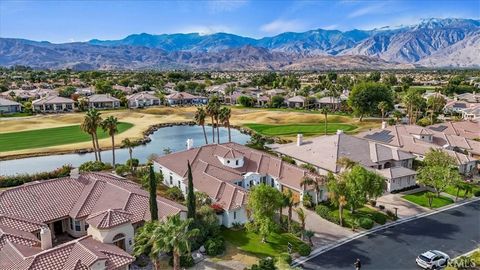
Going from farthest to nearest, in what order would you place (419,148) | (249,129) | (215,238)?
(249,129) → (419,148) → (215,238)

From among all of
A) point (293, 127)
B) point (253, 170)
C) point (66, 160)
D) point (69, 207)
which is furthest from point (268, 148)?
point (69, 207)

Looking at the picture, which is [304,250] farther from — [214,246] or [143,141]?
[143,141]

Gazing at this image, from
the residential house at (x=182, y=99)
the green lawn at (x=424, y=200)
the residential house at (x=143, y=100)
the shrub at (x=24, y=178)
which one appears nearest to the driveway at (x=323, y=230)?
the green lawn at (x=424, y=200)

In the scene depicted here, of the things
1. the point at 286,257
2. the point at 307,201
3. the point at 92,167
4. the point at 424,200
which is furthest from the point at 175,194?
the point at 424,200

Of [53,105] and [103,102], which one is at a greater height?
[103,102]

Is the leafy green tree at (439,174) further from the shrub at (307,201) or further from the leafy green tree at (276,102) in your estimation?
the leafy green tree at (276,102)

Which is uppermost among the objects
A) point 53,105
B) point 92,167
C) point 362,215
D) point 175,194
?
point 53,105

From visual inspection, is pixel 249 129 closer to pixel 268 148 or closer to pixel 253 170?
pixel 268 148
